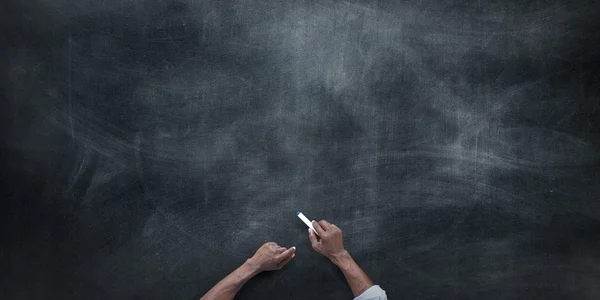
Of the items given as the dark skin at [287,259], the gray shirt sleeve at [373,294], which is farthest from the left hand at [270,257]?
the gray shirt sleeve at [373,294]

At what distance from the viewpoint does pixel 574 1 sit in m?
2.59

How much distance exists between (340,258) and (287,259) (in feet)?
0.99

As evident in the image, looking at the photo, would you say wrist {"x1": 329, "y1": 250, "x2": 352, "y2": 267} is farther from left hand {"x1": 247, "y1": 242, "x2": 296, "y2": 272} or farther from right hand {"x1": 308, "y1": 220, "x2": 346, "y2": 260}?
left hand {"x1": 247, "y1": 242, "x2": 296, "y2": 272}

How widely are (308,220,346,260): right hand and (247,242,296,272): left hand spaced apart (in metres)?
0.13

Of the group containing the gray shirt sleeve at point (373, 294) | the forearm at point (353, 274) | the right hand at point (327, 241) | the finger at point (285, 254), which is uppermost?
the right hand at point (327, 241)

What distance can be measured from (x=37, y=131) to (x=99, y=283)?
0.95 m

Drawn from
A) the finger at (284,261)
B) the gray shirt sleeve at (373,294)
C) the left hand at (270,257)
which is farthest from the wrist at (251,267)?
the gray shirt sleeve at (373,294)

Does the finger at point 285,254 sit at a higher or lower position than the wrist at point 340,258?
higher

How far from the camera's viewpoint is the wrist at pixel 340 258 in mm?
2469

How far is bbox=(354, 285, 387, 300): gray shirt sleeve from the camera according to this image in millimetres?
2357

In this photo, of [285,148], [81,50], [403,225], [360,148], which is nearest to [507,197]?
[403,225]

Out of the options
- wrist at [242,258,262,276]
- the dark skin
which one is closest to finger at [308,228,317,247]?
the dark skin

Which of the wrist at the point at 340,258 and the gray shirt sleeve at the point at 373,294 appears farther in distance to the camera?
the wrist at the point at 340,258

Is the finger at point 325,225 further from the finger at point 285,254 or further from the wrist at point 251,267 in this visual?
the wrist at point 251,267
